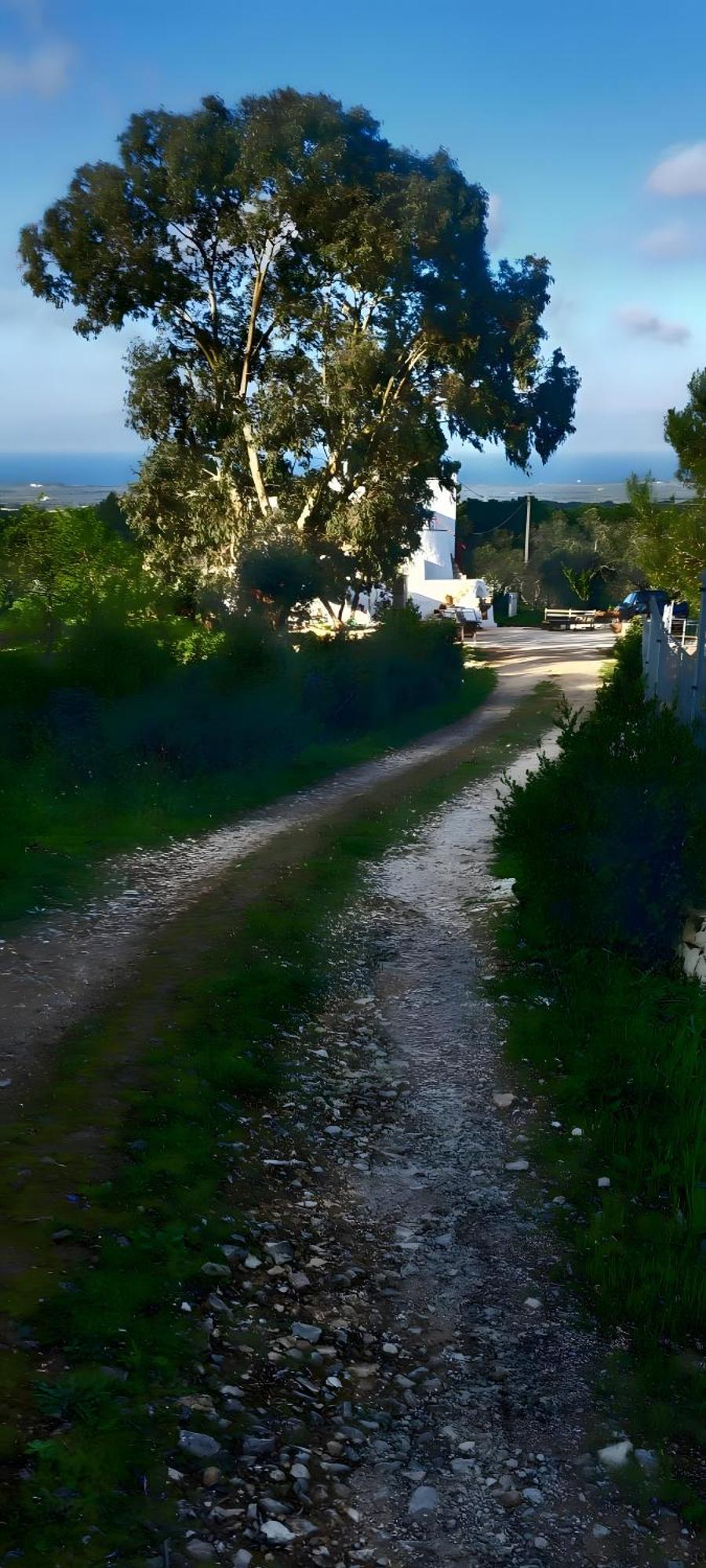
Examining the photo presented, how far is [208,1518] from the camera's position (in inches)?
149

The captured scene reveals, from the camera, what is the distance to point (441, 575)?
6259 cm

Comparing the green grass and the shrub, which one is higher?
the shrub

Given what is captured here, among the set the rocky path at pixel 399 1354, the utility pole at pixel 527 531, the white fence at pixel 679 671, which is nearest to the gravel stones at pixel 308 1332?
the rocky path at pixel 399 1354

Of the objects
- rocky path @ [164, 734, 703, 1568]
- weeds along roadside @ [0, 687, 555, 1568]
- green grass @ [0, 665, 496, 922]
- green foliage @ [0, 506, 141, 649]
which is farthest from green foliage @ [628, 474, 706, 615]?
rocky path @ [164, 734, 703, 1568]

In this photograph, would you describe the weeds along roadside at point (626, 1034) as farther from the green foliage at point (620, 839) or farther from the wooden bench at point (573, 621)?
the wooden bench at point (573, 621)

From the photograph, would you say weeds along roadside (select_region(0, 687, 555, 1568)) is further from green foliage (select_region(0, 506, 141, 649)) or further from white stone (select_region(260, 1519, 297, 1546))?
green foliage (select_region(0, 506, 141, 649))

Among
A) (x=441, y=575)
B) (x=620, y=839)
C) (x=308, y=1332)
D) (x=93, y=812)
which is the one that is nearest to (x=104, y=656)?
(x=93, y=812)

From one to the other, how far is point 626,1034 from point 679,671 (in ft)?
21.3

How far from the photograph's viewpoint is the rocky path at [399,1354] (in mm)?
3867

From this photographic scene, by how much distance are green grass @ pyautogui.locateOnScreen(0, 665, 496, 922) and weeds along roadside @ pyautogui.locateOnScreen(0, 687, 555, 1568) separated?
2.73m

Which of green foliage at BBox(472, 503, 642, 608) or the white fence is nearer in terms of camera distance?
the white fence

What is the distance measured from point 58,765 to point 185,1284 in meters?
11.6

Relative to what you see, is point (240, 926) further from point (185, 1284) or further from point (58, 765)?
point (58, 765)

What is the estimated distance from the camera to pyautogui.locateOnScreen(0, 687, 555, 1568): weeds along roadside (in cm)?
379
